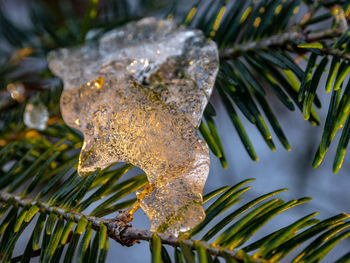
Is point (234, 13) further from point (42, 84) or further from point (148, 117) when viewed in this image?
point (42, 84)

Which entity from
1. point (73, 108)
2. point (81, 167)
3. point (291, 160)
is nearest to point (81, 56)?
point (73, 108)

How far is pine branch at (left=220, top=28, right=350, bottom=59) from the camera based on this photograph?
46cm

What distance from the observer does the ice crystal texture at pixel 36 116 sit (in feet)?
1.85

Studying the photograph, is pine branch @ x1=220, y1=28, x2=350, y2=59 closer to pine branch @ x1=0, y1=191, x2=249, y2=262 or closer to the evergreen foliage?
the evergreen foliage

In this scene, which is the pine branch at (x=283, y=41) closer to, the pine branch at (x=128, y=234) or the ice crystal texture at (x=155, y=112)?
the ice crystal texture at (x=155, y=112)

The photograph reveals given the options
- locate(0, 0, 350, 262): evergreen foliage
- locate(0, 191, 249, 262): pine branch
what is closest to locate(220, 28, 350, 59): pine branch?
locate(0, 0, 350, 262): evergreen foliage

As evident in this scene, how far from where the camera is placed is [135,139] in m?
0.38

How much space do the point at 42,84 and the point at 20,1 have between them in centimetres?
121

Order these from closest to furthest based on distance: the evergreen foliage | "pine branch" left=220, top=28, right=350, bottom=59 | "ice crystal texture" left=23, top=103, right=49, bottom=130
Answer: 1. the evergreen foliage
2. "pine branch" left=220, top=28, right=350, bottom=59
3. "ice crystal texture" left=23, top=103, right=49, bottom=130

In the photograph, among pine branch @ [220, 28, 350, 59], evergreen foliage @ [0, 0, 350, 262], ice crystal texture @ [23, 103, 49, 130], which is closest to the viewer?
evergreen foliage @ [0, 0, 350, 262]

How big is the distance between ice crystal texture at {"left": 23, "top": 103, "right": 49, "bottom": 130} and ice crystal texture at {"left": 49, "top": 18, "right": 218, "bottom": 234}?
0.11 metres

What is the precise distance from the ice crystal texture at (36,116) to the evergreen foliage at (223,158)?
0.02 metres

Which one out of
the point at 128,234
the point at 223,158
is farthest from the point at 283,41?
the point at 128,234

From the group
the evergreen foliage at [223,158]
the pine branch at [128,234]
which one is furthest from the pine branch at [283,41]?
the pine branch at [128,234]
